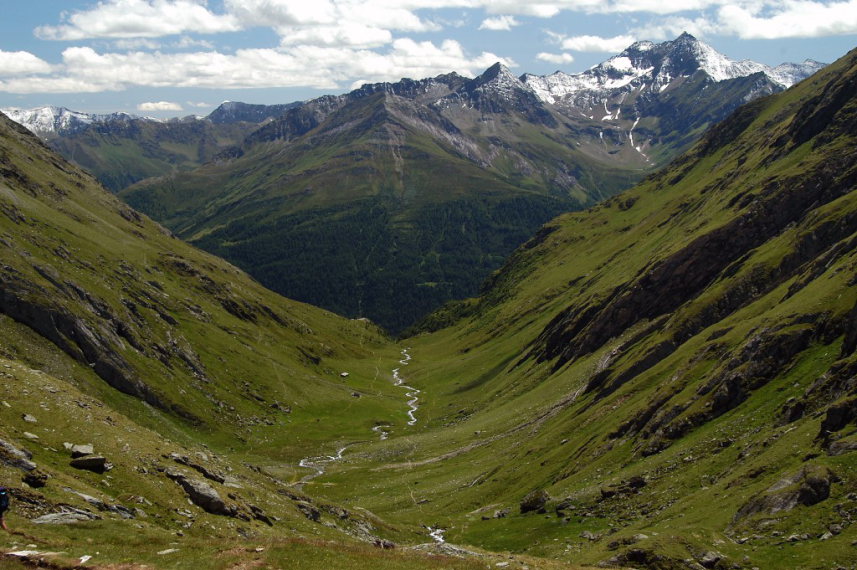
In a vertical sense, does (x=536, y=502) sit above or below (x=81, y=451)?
below

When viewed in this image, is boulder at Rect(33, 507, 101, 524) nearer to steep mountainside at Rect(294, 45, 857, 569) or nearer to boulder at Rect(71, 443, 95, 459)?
boulder at Rect(71, 443, 95, 459)

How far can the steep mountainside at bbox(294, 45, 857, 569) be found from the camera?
48875 mm

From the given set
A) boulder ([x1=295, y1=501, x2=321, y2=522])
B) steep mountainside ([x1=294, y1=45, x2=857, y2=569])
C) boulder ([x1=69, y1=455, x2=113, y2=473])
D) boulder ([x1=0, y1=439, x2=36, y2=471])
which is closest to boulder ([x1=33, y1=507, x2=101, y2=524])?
boulder ([x1=0, y1=439, x2=36, y2=471])

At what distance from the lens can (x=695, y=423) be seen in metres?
78.2

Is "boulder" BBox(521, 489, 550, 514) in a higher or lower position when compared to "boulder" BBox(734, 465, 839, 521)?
lower

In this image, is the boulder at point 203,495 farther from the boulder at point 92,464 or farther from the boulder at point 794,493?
the boulder at point 794,493

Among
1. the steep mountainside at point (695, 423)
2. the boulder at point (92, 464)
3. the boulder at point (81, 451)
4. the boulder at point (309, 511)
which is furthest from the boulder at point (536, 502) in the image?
the boulder at point (81, 451)

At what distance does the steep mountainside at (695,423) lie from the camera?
160 ft

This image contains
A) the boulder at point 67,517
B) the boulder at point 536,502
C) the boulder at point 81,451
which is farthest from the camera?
the boulder at point 536,502

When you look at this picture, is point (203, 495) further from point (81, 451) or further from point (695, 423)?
point (695, 423)

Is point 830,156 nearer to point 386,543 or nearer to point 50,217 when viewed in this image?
point 386,543

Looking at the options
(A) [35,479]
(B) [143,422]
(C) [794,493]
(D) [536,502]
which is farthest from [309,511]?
(B) [143,422]

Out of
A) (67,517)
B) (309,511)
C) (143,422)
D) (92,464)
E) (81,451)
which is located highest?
(81,451)

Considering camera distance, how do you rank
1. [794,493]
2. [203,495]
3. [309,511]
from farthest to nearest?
1. [309,511]
2. [203,495]
3. [794,493]
